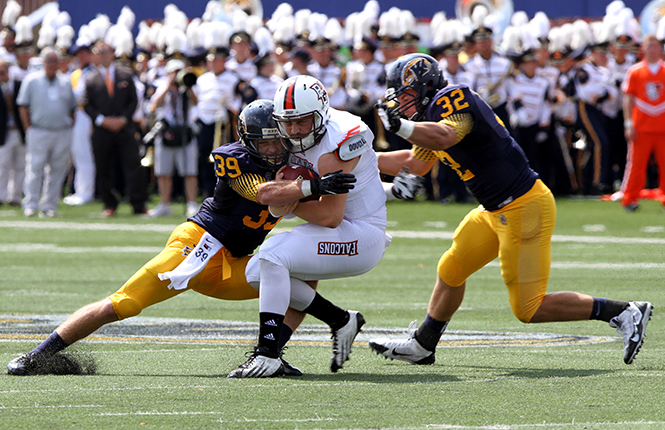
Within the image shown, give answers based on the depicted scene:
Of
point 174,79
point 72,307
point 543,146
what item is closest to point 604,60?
point 543,146

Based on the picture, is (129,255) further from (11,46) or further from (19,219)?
(11,46)

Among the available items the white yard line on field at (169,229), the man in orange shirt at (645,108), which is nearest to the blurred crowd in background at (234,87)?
the man in orange shirt at (645,108)

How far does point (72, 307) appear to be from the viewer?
8.02m

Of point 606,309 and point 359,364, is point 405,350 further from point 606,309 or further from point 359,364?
point 606,309

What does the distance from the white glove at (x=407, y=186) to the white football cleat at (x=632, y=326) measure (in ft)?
4.18

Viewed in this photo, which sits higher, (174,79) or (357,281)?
(174,79)

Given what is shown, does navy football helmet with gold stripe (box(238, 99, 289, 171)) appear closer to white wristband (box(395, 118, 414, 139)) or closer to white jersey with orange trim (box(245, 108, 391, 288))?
white jersey with orange trim (box(245, 108, 391, 288))

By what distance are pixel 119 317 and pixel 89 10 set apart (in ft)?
65.0

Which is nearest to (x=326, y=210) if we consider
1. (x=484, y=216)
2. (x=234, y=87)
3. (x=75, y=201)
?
(x=484, y=216)

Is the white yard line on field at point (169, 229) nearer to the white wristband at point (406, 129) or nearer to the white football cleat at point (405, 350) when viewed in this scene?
the white football cleat at point (405, 350)

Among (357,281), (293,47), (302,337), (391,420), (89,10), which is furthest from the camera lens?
(89,10)

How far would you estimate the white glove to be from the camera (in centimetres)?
614

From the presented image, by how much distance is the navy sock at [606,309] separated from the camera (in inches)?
230

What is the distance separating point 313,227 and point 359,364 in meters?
0.90
